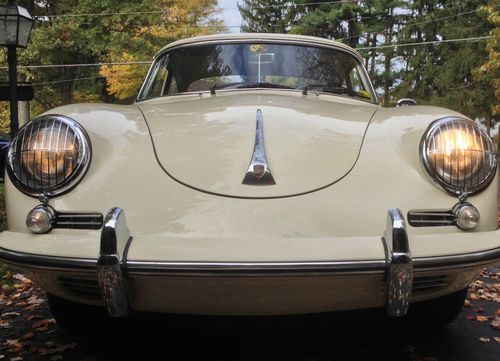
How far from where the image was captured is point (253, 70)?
339 centimetres

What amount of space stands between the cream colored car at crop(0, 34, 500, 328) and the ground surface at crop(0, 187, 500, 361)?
0.60m

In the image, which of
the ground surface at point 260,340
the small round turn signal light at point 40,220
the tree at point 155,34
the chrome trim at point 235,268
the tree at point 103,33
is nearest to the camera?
the chrome trim at point 235,268

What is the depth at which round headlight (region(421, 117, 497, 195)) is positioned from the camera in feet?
6.70

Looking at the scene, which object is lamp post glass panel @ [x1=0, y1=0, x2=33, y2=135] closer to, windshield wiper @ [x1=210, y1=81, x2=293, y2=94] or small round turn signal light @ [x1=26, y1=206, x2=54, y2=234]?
windshield wiper @ [x1=210, y1=81, x2=293, y2=94]

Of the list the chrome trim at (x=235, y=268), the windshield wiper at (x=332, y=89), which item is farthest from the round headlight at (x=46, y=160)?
the windshield wiper at (x=332, y=89)

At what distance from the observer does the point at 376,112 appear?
2.56 meters

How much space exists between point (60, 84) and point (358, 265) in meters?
21.5

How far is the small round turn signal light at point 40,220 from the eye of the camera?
1965mm

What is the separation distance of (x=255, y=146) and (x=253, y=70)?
4.73 feet

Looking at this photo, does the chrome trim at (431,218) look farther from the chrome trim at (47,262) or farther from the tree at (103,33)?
the tree at (103,33)

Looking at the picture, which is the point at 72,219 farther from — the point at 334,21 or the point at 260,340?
the point at 334,21

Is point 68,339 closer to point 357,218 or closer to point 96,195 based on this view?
point 96,195

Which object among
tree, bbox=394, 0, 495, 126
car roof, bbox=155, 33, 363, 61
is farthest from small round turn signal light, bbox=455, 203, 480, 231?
tree, bbox=394, 0, 495, 126

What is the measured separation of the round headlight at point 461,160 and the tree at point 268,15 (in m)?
34.2
